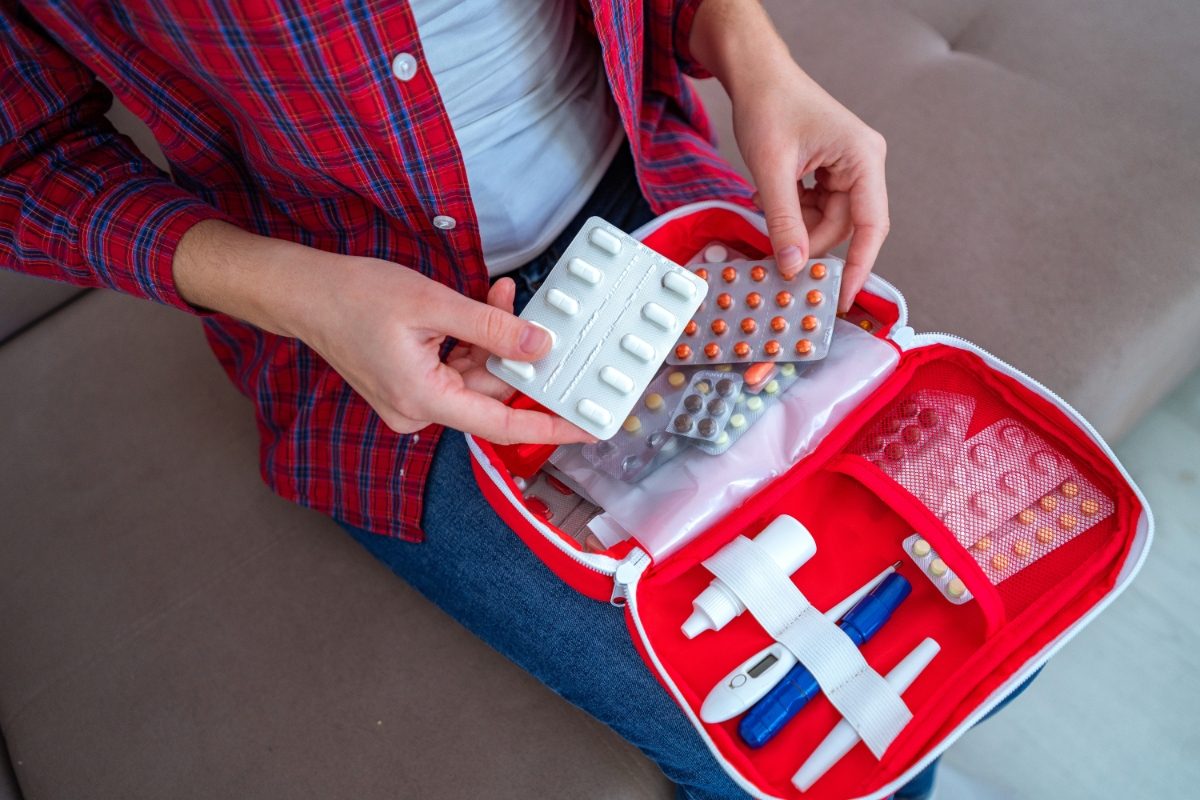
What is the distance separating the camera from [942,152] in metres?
0.80

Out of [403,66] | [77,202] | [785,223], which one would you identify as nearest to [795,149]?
[785,223]

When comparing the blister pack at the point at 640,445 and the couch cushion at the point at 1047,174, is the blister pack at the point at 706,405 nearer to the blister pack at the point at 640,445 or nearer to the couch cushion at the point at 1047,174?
the blister pack at the point at 640,445

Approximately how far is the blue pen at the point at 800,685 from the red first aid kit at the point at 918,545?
12 mm

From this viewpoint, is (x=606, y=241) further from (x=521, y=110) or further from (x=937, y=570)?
(x=937, y=570)

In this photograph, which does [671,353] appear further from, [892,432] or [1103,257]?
[1103,257]

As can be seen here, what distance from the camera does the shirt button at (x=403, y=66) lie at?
46 centimetres

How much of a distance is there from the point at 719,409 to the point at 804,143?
0.21 meters

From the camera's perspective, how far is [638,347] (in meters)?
0.50

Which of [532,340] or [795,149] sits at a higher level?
[795,149]

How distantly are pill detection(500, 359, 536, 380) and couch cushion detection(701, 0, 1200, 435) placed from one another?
429 millimetres

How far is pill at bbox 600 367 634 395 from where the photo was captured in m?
0.50

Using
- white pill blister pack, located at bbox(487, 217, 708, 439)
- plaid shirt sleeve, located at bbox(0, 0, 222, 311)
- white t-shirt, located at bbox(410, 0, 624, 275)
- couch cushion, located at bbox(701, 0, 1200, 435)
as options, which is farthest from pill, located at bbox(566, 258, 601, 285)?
couch cushion, located at bbox(701, 0, 1200, 435)

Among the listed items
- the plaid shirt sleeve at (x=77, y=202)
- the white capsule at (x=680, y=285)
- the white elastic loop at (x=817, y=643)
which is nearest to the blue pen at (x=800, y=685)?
the white elastic loop at (x=817, y=643)

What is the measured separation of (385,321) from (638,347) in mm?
156
